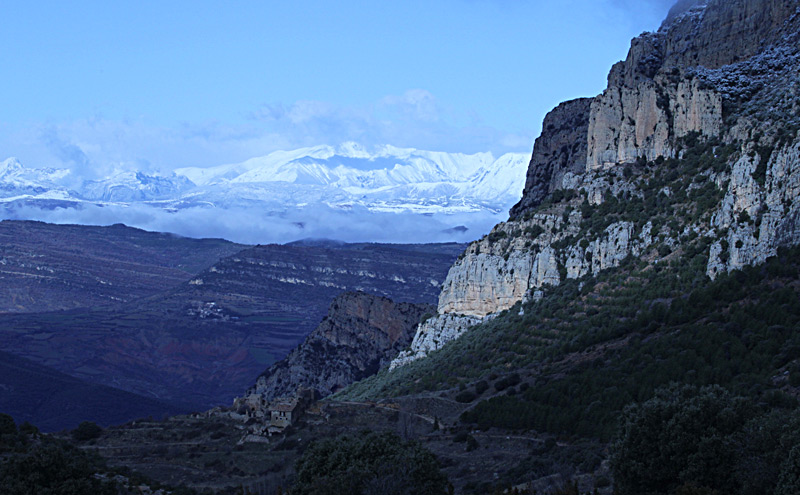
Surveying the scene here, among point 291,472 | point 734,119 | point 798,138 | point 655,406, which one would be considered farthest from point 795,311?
point 291,472

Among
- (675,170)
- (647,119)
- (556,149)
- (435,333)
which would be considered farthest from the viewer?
(556,149)

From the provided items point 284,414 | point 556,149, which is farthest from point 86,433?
point 556,149

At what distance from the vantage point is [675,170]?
60000 millimetres

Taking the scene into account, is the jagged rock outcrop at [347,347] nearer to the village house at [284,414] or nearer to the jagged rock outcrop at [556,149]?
the jagged rock outcrop at [556,149]

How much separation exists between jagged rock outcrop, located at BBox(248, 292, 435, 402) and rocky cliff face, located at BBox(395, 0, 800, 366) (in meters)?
23.6

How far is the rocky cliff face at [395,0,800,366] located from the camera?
49.8 m

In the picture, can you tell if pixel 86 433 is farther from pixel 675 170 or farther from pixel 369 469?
pixel 675 170

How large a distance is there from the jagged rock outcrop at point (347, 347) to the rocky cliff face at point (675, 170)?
77.5 ft

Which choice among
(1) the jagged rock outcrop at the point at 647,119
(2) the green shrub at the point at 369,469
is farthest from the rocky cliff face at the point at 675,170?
(2) the green shrub at the point at 369,469

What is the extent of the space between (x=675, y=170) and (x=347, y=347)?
4955 centimetres

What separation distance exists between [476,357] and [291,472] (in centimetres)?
1862

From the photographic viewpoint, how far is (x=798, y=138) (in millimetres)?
47438

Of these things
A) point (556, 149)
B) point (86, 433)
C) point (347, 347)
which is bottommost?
point (86, 433)

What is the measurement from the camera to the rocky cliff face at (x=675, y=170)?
49781 mm
